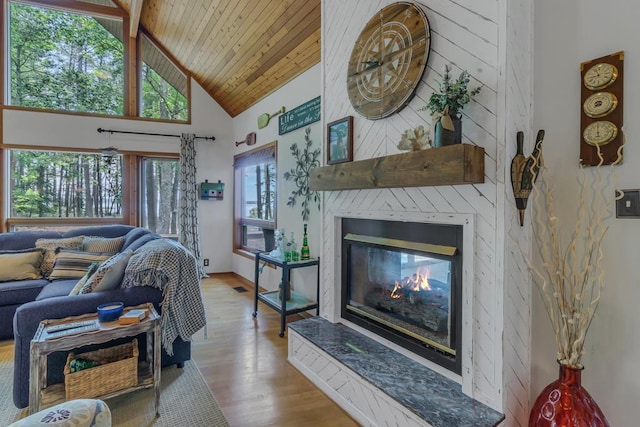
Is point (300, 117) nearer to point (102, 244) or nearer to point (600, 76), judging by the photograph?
point (102, 244)

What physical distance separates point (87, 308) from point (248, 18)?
3.03 metres

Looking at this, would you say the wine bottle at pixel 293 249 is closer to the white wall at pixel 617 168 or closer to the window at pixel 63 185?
the white wall at pixel 617 168

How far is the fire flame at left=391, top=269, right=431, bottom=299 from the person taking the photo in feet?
6.81

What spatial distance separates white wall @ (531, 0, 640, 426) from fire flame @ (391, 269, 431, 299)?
567mm

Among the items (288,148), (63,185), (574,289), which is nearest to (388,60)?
(574,289)

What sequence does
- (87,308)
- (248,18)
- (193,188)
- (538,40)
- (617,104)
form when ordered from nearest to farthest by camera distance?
1. (617,104)
2. (538,40)
3. (87,308)
4. (248,18)
5. (193,188)

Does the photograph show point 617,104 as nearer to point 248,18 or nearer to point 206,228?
point 248,18

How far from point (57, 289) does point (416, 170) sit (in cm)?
316

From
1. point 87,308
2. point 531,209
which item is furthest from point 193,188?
point 531,209

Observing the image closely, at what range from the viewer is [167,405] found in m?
2.17

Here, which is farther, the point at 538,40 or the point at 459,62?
the point at 459,62

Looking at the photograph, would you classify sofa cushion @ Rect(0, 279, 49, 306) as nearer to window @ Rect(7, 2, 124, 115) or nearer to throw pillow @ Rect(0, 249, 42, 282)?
throw pillow @ Rect(0, 249, 42, 282)

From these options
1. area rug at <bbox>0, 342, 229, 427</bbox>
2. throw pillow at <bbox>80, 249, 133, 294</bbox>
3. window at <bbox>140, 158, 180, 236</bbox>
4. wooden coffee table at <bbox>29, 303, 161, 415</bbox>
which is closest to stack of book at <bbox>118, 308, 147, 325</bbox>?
wooden coffee table at <bbox>29, 303, 161, 415</bbox>

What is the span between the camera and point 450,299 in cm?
188
